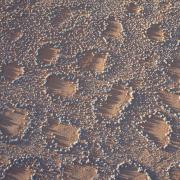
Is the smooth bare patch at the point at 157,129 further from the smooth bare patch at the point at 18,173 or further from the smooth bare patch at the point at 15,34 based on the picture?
the smooth bare patch at the point at 15,34

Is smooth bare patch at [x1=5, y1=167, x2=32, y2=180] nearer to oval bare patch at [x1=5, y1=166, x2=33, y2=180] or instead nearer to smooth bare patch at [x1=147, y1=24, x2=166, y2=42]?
oval bare patch at [x1=5, y1=166, x2=33, y2=180]

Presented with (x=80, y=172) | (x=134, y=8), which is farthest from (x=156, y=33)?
(x=80, y=172)

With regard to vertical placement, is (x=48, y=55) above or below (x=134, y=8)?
below

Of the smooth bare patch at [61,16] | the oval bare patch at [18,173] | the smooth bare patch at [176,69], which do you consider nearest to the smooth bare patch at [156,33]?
the smooth bare patch at [176,69]

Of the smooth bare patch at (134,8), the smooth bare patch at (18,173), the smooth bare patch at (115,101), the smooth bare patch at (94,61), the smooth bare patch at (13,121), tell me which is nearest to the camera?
the smooth bare patch at (18,173)

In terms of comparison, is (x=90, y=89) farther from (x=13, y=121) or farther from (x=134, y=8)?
(x=134, y=8)

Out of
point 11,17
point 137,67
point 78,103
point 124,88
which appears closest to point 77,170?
point 78,103

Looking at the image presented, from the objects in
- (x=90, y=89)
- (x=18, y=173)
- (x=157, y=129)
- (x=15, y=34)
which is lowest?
(x=18, y=173)
